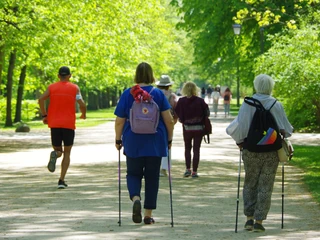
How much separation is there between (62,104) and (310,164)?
7.28 m

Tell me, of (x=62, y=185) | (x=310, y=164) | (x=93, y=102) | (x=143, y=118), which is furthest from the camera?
(x=93, y=102)

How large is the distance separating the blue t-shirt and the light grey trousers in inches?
36.1

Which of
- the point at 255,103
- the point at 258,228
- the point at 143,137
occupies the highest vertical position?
the point at 255,103

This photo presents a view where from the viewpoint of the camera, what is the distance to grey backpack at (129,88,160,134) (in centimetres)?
987

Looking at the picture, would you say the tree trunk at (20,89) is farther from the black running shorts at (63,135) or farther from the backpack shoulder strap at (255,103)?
the backpack shoulder strap at (255,103)

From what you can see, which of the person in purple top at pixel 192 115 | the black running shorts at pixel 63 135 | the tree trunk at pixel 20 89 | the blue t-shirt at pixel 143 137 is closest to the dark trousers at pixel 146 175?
the blue t-shirt at pixel 143 137

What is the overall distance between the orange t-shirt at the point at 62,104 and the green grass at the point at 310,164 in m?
3.84

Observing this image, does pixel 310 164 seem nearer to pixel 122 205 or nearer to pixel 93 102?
pixel 122 205

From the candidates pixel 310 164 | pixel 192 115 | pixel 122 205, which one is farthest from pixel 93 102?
pixel 122 205

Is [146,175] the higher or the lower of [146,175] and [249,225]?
the higher

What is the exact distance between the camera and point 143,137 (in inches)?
392

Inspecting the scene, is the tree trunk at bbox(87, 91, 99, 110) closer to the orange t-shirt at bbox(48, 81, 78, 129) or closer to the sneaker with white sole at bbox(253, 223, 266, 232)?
the orange t-shirt at bbox(48, 81, 78, 129)

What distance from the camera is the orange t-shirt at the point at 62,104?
45.9 ft

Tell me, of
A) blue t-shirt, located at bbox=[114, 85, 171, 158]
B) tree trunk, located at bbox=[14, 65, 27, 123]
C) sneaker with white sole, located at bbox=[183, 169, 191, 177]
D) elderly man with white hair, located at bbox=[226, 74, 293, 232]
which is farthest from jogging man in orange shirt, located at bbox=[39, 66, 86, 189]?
tree trunk, located at bbox=[14, 65, 27, 123]
